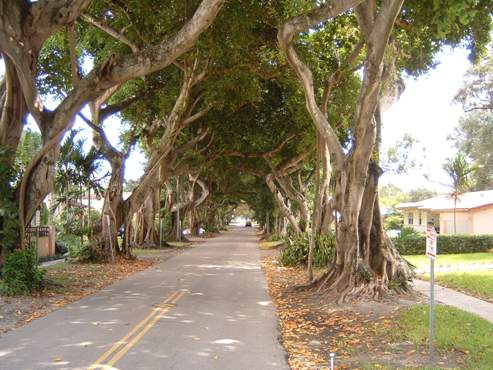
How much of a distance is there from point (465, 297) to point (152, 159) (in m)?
14.6

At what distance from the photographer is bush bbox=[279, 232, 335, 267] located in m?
21.8

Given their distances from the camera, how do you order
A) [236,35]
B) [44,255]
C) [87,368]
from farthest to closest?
[44,255]
[236,35]
[87,368]

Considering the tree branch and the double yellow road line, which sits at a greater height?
the tree branch

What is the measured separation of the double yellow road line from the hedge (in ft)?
61.8

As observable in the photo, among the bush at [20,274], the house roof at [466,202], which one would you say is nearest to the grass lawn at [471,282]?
the bush at [20,274]

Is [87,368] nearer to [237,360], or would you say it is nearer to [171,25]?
[237,360]

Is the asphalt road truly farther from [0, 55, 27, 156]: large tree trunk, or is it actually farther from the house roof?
the house roof

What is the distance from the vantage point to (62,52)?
66.1 ft

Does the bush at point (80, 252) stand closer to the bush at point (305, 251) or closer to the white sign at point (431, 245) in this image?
the bush at point (305, 251)

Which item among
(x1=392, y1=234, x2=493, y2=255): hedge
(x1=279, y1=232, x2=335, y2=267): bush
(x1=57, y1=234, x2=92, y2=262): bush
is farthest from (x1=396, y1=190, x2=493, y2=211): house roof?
(x1=57, y1=234, x2=92, y2=262): bush

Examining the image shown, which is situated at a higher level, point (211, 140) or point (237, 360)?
point (211, 140)

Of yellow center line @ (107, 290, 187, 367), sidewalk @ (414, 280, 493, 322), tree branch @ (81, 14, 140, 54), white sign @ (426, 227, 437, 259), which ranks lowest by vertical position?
sidewalk @ (414, 280, 493, 322)

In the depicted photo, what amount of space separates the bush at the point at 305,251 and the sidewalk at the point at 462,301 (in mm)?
5876

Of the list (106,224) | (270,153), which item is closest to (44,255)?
(106,224)
